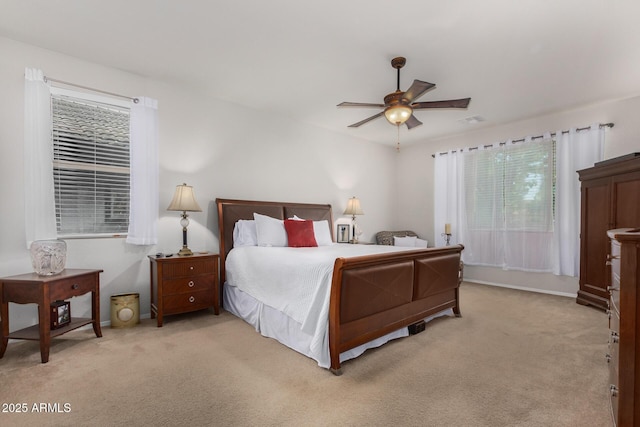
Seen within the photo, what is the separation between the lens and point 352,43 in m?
2.78

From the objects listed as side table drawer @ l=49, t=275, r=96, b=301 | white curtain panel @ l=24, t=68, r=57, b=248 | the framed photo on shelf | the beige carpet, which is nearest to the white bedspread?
the beige carpet

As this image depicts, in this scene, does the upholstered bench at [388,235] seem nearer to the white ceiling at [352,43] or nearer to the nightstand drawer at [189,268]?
the white ceiling at [352,43]

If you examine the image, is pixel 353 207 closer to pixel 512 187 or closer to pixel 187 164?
pixel 512 187

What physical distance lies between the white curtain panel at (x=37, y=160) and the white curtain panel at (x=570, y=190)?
A: 6.35 metres

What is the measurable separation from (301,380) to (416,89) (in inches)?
101

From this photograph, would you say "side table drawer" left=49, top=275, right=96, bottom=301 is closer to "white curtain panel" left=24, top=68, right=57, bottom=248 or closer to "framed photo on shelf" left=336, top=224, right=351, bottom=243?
"white curtain panel" left=24, top=68, right=57, bottom=248

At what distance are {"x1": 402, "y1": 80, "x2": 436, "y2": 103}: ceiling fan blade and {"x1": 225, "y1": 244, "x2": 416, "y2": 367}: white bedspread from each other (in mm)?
1623

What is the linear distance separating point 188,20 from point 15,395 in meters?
2.93

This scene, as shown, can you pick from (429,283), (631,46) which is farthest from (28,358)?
(631,46)

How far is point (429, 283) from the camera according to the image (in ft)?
10.4

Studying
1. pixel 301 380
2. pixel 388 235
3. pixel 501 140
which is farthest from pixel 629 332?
pixel 388 235

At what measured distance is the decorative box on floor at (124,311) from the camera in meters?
3.16

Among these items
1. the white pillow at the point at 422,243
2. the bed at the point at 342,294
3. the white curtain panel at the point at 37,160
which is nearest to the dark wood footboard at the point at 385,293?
the bed at the point at 342,294

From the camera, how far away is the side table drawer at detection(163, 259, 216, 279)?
10.7 ft
